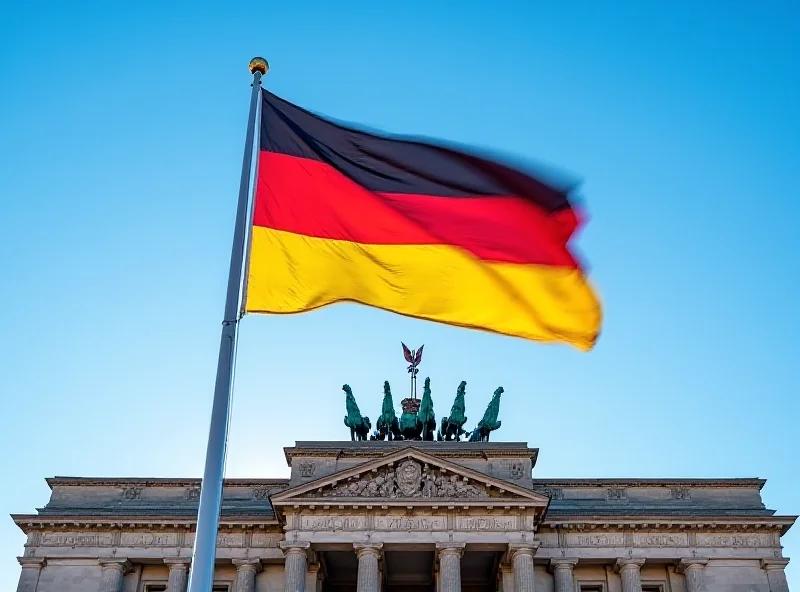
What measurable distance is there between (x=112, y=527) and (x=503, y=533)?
22.2 m

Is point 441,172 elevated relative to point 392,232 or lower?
elevated

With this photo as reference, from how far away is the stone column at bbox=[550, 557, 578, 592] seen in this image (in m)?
51.4

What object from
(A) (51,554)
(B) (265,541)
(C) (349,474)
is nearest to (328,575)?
(B) (265,541)

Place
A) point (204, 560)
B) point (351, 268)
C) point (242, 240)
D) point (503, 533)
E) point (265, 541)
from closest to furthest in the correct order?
1. point (204, 560)
2. point (242, 240)
3. point (351, 268)
4. point (503, 533)
5. point (265, 541)

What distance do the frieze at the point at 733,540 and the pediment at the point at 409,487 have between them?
1046 centimetres

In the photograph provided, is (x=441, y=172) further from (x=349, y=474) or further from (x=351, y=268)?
(x=349, y=474)

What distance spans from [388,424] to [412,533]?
9809 mm

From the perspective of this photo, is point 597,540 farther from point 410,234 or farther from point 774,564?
point 410,234

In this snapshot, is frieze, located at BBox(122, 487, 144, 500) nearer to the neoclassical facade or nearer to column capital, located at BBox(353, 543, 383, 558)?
the neoclassical facade

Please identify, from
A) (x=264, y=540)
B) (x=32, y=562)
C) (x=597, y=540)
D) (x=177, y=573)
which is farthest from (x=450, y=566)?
(x=32, y=562)

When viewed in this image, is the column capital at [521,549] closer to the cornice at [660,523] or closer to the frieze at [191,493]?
the cornice at [660,523]

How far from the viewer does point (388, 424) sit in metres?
57.9

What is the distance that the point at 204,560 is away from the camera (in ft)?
38.4

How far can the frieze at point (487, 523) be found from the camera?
49.5 m
